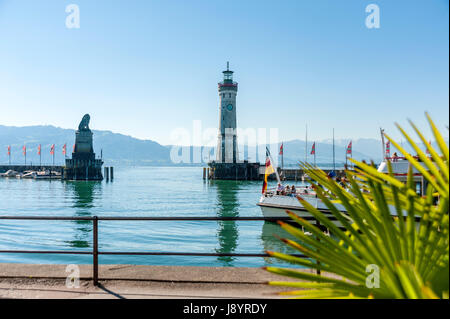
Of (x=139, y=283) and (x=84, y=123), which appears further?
(x=84, y=123)

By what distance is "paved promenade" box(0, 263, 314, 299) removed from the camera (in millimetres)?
5500

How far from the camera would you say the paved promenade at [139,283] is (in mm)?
5500

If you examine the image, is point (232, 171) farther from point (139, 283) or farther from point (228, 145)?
point (139, 283)

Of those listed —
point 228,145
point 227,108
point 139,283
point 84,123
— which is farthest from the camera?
point 84,123

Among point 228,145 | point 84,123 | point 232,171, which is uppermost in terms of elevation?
point 84,123

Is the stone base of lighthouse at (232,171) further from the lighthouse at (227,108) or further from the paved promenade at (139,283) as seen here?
the paved promenade at (139,283)

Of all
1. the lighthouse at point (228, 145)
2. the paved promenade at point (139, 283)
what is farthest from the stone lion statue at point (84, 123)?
the paved promenade at point (139, 283)

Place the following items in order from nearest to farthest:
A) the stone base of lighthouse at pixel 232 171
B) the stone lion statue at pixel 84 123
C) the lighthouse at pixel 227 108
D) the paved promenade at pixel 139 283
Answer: the paved promenade at pixel 139 283 → the lighthouse at pixel 227 108 → the stone base of lighthouse at pixel 232 171 → the stone lion statue at pixel 84 123

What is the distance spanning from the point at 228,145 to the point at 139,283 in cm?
10764

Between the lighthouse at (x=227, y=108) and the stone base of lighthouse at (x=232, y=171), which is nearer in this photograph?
the lighthouse at (x=227, y=108)

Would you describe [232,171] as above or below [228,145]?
below

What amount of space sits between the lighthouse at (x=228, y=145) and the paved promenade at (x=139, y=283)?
338 ft

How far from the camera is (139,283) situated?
5.99 m

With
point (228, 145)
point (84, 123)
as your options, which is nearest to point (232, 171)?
point (228, 145)
